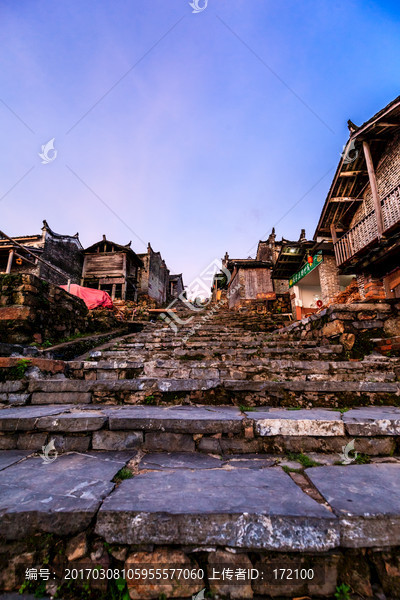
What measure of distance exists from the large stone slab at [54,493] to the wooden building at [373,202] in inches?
313

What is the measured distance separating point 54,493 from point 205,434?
3.51 feet

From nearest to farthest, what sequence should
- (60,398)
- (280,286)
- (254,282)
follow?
(60,398) < (254,282) < (280,286)

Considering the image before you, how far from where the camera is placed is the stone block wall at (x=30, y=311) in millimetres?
3857

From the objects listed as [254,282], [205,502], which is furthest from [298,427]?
[254,282]

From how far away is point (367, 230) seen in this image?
25.4ft

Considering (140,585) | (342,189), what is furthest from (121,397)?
(342,189)

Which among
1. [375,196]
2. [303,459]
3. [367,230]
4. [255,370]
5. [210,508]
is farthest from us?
[367,230]

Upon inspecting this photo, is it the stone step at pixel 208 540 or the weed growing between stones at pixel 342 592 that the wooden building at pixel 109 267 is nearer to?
the stone step at pixel 208 540

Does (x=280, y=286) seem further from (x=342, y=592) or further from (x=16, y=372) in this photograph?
(x=342, y=592)

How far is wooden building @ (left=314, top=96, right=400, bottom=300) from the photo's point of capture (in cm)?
683

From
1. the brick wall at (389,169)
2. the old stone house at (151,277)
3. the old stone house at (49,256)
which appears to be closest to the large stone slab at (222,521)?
the brick wall at (389,169)

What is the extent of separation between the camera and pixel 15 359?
2.97m

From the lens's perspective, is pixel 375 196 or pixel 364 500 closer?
pixel 364 500

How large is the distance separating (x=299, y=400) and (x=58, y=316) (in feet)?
15.0
